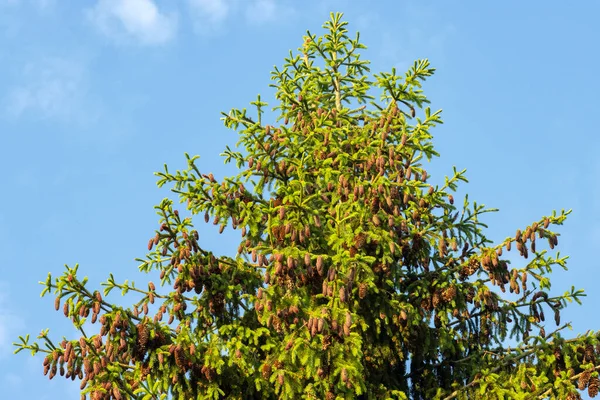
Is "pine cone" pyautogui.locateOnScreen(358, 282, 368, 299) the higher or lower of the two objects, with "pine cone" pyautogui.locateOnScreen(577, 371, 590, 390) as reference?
higher

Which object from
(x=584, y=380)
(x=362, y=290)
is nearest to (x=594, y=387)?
(x=584, y=380)

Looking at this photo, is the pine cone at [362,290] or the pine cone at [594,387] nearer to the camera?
the pine cone at [594,387]

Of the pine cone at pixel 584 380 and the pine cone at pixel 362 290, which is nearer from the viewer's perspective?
the pine cone at pixel 584 380

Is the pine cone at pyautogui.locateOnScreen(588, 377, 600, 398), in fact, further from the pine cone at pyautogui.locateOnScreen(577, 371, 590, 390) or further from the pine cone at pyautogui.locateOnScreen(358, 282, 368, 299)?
the pine cone at pyautogui.locateOnScreen(358, 282, 368, 299)

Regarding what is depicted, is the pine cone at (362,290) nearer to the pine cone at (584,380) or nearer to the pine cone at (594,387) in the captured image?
the pine cone at (584,380)

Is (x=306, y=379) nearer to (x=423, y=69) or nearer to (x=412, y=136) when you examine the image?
(x=412, y=136)

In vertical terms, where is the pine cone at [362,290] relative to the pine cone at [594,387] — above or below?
above

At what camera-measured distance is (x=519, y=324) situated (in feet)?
47.3

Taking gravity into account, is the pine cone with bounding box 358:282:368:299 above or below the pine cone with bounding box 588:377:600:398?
above

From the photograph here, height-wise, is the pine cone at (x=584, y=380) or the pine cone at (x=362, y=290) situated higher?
the pine cone at (x=362, y=290)

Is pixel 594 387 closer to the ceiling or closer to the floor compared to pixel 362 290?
closer to the floor

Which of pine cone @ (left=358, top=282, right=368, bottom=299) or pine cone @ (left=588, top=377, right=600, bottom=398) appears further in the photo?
pine cone @ (left=358, top=282, right=368, bottom=299)

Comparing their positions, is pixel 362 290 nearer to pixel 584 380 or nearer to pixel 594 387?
pixel 584 380

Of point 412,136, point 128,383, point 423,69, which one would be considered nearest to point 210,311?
point 128,383
